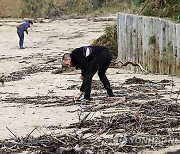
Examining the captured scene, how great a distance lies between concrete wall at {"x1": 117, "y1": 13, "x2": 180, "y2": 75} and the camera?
1600cm

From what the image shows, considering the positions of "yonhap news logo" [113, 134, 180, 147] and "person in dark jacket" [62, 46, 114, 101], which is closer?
"yonhap news logo" [113, 134, 180, 147]

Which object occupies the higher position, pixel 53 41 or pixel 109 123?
pixel 109 123

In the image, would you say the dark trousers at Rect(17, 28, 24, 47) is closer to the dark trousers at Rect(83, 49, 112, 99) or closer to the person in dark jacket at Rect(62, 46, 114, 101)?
the person in dark jacket at Rect(62, 46, 114, 101)

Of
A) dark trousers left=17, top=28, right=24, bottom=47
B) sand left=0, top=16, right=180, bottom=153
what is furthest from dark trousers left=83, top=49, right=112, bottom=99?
dark trousers left=17, top=28, right=24, bottom=47

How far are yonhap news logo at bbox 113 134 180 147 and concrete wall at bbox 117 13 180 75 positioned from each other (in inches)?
323

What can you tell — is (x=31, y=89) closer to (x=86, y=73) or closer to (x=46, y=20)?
(x=86, y=73)

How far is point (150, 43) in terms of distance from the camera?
1719 cm

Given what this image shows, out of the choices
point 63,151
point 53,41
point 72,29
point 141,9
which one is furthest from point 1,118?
point 72,29

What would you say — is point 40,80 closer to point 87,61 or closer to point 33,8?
point 87,61

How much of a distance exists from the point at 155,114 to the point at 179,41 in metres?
6.54

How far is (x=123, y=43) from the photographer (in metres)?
19.4

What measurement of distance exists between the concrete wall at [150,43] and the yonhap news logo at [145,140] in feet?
26.9

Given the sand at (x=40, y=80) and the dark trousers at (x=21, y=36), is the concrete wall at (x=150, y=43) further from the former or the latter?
the dark trousers at (x=21, y=36)

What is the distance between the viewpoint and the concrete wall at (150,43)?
16.0 meters
